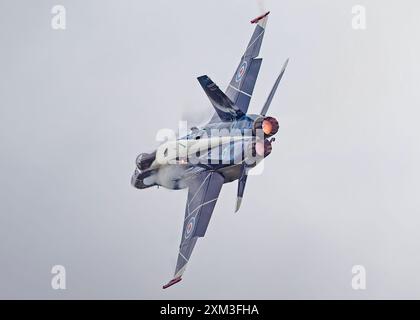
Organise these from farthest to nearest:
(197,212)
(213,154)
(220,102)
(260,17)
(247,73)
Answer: (260,17) < (247,73) < (197,212) < (213,154) < (220,102)

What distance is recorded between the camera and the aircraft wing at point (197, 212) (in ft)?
209

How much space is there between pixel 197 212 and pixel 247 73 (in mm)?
9328

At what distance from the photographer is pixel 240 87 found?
68.6m

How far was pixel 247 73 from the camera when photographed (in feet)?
227

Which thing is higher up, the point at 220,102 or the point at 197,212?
the point at 220,102

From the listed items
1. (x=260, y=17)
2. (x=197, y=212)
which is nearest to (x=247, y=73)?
(x=260, y=17)

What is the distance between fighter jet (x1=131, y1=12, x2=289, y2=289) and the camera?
62219 mm

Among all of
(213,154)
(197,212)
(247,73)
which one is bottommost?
(197,212)

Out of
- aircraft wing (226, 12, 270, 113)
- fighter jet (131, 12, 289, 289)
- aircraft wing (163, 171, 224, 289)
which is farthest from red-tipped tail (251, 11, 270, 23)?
aircraft wing (163, 171, 224, 289)

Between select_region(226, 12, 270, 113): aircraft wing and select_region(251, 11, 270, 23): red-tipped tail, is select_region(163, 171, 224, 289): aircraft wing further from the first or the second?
select_region(251, 11, 270, 23): red-tipped tail

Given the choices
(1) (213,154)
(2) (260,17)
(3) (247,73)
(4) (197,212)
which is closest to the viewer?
(1) (213,154)

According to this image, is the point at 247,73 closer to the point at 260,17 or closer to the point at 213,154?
the point at 260,17

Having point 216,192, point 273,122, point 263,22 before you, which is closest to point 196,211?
point 216,192

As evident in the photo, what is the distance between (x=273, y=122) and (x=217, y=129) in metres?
3.86
